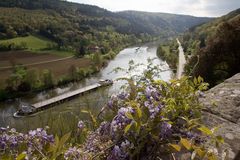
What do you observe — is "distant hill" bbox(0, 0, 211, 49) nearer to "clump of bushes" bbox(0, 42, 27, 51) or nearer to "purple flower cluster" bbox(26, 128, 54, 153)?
"clump of bushes" bbox(0, 42, 27, 51)

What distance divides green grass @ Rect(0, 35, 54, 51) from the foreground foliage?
282 ft

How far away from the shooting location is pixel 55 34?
106 m

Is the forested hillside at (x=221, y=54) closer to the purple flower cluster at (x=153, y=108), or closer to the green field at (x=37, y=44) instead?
A: the purple flower cluster at (x=153, y=108)

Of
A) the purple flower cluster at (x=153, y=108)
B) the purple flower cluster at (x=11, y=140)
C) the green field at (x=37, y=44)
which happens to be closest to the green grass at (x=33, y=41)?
the green field at (x=37, y=44)

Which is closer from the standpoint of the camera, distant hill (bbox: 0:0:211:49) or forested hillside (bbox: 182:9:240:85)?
forested hillside (bbox: 182:9:240:85)

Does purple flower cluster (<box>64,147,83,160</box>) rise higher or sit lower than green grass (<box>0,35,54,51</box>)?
higher

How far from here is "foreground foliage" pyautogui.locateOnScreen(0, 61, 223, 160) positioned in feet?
4.75

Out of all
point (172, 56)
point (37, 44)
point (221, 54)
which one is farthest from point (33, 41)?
point (221, 54)

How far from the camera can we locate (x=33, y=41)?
92.8 meters

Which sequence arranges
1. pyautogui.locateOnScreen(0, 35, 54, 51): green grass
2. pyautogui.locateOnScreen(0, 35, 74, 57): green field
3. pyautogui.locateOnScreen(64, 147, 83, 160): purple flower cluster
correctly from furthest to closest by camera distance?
1. pyautogui.locateOnScreen(0, 35, 54, 51): green grass
2. pyautogui.locateOnScreen(0, 35, 74, 57): green field
3. pyautogui.locateOnScreen(64, 147, 83, 160): purple flower cluster

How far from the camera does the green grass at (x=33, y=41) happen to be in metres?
85.2

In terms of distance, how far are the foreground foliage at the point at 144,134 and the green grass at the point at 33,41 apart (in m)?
85.8

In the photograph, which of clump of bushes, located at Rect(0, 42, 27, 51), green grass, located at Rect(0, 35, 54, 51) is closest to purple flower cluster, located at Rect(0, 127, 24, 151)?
clump of bushes, located at Rect(0, 42, 27, 51)

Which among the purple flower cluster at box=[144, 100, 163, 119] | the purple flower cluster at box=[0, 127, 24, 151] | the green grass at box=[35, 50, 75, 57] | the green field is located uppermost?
the purple flower cluster at box=[144, 100, 163, 119]
